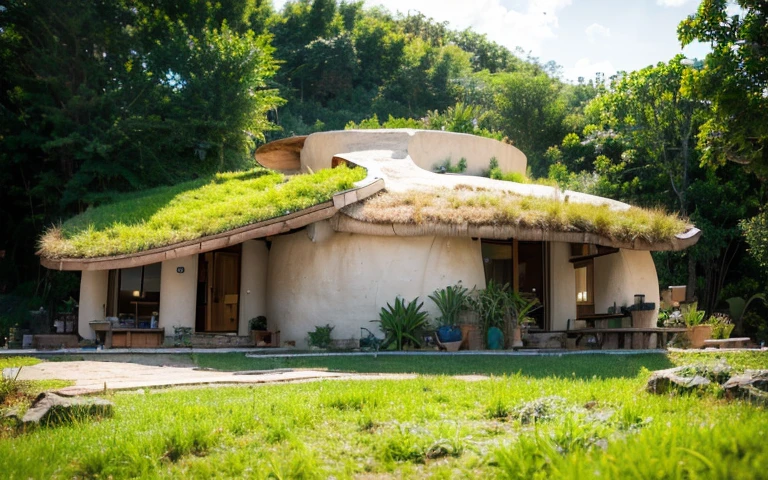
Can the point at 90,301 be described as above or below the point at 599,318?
above

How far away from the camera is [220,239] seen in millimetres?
13281

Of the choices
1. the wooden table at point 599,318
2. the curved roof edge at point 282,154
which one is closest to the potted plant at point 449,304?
the wooden table at point 599,318

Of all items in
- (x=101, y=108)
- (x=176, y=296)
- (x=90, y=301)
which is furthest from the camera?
(x=101, y=108)

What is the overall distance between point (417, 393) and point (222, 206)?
9.46 meters

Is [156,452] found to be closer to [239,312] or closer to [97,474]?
[97,474]

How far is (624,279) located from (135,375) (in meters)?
9.61

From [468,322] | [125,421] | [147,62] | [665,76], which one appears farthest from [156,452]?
[665,76]

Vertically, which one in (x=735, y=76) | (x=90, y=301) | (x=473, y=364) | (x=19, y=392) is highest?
(x=735, y=76)

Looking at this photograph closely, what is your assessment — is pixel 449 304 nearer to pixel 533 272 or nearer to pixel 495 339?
pixel 495 339

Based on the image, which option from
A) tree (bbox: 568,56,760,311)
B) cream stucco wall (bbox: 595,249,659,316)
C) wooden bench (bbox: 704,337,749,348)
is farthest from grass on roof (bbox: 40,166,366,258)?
tree (bbox: 568,56,760,311)

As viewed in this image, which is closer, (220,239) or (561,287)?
(220,239)

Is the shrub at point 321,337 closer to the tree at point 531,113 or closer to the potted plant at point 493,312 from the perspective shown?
the potted plant at point 493,312

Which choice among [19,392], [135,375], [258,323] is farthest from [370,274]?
[19,392]

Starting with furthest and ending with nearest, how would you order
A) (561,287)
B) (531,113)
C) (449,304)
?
(531,113), (561,287), (449,304)
